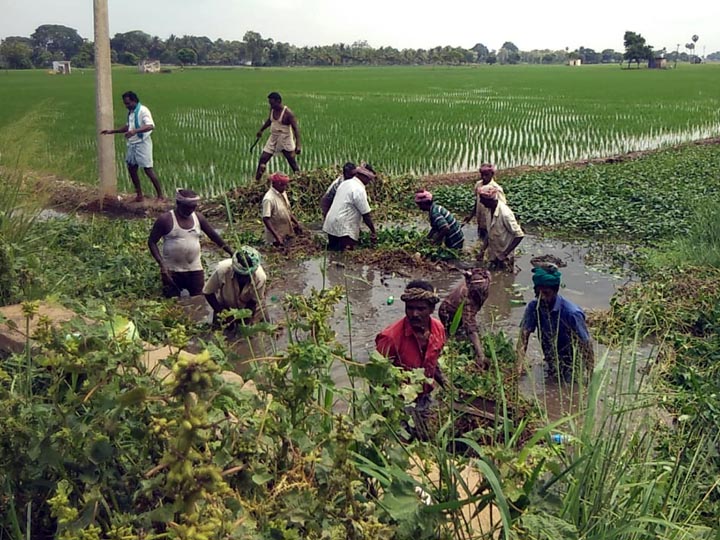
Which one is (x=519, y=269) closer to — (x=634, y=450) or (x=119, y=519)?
(x=634, y=450)

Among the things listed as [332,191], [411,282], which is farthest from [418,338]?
[332,191]

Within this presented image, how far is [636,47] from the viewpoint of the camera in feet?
293

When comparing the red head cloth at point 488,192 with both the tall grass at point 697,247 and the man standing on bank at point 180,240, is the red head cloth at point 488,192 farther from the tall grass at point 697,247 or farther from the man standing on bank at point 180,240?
the man standing on bank at point 180,240

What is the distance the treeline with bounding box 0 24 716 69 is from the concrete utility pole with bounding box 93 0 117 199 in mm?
72848

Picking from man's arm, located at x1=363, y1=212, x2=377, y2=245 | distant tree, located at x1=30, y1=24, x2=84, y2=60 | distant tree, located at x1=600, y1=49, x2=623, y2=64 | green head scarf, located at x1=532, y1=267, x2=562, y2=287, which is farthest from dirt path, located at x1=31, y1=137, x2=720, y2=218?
distant tree, located at x1=600, y1=49, x2=623, y2=64

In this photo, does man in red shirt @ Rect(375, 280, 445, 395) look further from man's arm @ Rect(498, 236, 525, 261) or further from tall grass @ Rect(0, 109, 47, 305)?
man's arm @ Rect(498, 236, 525, 261)

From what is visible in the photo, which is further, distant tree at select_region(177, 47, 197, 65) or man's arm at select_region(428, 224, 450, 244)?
distant tree at select_region(177, 47, 197, 65)

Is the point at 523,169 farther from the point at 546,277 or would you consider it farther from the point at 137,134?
the point at 546,277

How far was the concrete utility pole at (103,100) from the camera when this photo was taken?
38.0ft

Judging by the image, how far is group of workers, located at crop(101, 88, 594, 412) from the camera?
14.9ft

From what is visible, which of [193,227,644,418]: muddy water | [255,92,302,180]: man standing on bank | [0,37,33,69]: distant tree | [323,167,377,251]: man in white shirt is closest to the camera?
[193,227,644,418]: muddy water

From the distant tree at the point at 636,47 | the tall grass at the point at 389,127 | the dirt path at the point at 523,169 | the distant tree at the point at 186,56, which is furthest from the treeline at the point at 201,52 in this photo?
the dirt path at the point at 523,169

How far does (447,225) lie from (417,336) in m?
4.06

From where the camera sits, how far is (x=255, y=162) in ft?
52.0
